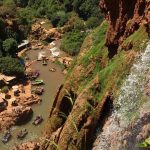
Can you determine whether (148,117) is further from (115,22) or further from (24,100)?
(24,100)

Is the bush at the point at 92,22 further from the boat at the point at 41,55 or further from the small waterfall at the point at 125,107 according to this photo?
the small waterfall at the point at 125,107

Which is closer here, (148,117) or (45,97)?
(148,117)

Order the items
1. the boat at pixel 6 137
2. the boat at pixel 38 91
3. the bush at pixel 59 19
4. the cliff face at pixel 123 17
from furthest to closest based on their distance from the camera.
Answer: the bush at pixel 59 19
the boat at pixel 38 91
the boat at pixel 6 137
the cliff face at pixel 123 17

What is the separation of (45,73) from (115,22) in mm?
32550

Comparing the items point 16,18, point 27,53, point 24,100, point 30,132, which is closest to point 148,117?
point 30,132

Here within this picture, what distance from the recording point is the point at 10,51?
199ft

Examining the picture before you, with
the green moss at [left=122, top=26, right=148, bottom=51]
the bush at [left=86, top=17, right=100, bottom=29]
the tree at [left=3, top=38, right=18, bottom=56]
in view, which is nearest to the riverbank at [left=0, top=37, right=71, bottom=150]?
the tree at [left=3, top=38, right=18, bottom=56]

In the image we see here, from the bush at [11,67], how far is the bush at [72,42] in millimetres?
9377

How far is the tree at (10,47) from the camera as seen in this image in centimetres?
6050

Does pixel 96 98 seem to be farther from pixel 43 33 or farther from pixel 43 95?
pixel 43 33

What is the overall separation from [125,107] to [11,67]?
3690 centimetres

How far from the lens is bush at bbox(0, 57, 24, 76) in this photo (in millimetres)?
55594

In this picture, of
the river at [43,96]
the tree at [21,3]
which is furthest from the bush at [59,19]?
the river at [43,96]

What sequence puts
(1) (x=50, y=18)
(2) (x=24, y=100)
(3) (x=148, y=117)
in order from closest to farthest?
(3) (x=148, y=117) → (2) (x=24, y=100) → (1) (x=50, y=18)
